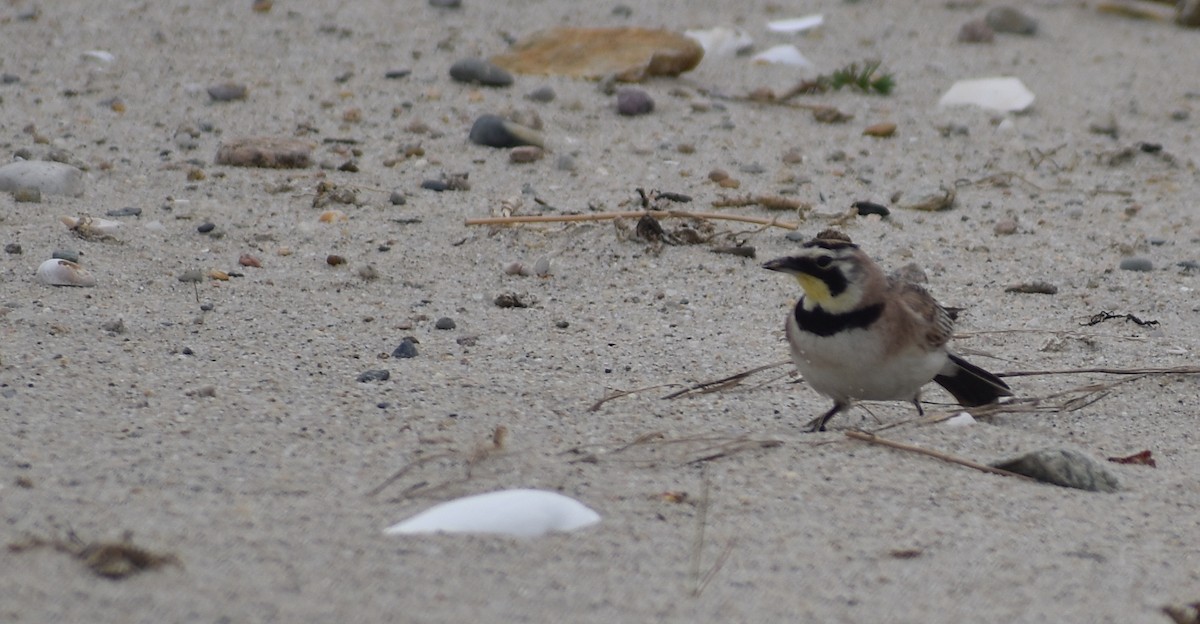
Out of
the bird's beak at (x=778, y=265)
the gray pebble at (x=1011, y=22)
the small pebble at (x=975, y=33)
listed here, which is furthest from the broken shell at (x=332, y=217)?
the gray pebble at (x=1011, y=22)

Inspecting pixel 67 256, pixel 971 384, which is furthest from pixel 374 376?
pixel 971 384

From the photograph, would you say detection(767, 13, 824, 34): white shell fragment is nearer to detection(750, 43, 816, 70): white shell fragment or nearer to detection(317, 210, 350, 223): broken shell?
detection(750, 43, 816, 70): white shell fragment

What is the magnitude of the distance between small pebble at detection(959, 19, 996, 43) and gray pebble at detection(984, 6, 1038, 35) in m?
0.33

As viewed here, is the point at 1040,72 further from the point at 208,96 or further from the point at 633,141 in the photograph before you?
the point at 208,96

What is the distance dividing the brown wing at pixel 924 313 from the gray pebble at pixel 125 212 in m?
3.58

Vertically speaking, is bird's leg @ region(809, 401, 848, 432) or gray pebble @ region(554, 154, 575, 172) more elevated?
bird's leg @ region(809, 401, 848, 432)

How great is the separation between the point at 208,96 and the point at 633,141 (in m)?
2.49

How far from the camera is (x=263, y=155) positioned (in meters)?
7.39

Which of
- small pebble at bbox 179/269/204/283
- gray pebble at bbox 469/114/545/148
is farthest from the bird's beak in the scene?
gray pebble at bbox 469/114/545/148

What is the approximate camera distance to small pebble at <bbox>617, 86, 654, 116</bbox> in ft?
27.4

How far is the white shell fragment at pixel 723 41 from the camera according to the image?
9.87 metres

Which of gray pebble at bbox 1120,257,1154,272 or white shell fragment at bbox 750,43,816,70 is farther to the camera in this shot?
white shell fragment at bbox 750,43,816,70

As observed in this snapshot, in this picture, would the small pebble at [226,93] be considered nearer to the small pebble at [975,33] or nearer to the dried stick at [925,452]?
the dried stick at [925,452]

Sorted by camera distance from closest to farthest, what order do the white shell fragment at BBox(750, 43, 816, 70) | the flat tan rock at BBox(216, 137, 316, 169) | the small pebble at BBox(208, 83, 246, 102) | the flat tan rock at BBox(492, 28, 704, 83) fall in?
the flat tan rock at BBox(216, 137, 316, 169)
the small pebble at BBox(208, 83, 246, 102)
the flat tan rock at BBox(492, 28, 704, 83)
the white shell fragment at BBox(750, 43, 816, 70)
